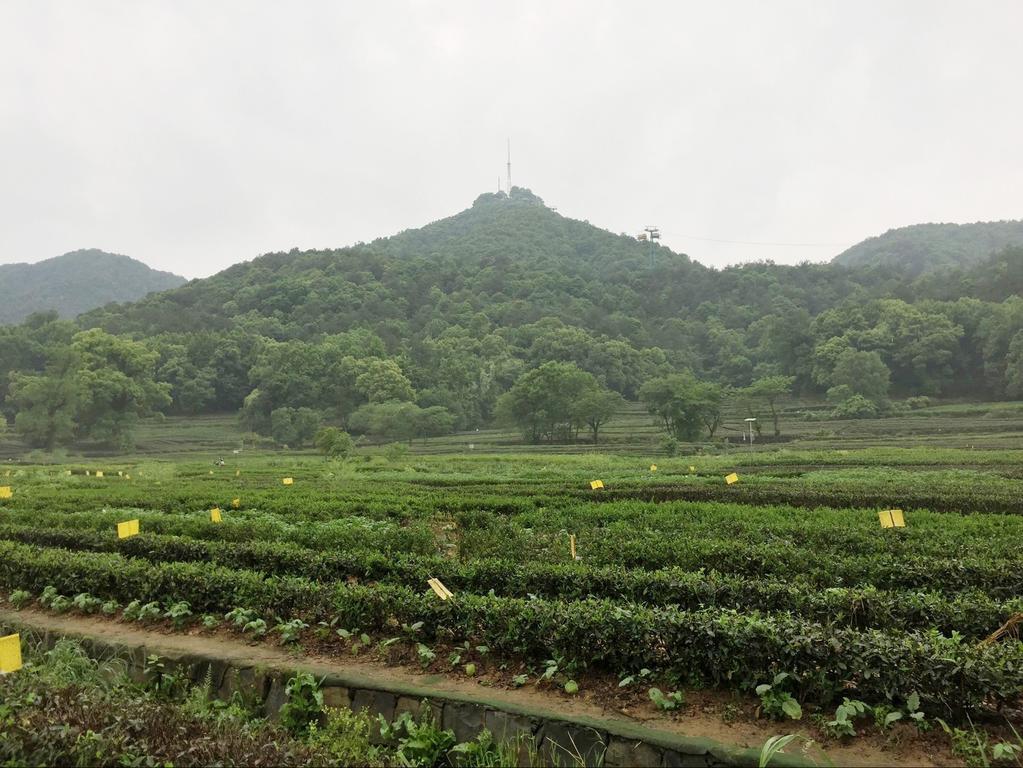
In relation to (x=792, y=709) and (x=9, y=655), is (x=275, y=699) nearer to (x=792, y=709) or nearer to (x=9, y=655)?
(x=9, y=655)

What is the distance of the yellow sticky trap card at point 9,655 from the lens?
429 centimetres

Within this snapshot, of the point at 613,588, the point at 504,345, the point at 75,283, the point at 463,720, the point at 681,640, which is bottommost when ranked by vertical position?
the point at 463,720

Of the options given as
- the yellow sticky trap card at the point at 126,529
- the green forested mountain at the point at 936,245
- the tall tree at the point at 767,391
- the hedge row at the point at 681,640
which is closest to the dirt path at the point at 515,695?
the hedge row at the point at 681,640

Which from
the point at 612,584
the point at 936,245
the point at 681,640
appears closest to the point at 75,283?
the point at 612,584

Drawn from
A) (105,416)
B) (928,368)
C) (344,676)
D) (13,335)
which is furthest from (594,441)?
(13,335)

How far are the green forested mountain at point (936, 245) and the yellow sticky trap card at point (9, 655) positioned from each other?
121126mm

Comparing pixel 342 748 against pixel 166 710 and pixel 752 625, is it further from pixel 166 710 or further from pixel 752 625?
pixel 752 625

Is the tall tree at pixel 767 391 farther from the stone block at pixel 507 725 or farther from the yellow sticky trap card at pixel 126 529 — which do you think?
the stone block at pixel 507 725

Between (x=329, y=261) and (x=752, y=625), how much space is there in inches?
4558

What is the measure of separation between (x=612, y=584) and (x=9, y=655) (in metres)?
4.80

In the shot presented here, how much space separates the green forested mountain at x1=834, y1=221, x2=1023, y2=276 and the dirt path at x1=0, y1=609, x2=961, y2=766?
119 metres

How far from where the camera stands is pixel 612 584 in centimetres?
614

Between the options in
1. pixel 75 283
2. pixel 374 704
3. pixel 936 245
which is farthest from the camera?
pixel 75 283

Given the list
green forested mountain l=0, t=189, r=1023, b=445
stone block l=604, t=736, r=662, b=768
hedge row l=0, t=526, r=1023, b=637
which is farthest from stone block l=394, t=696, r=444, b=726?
green forested mountain l=0, t=189, r=1023, b=445
